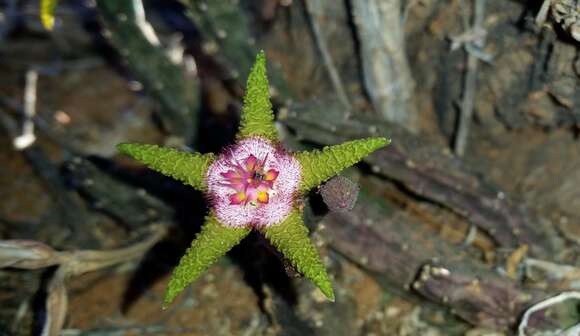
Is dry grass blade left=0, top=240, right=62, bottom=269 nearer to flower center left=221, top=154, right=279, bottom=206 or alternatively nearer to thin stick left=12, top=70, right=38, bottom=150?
flower center left=221, top=154, right=279, bottom=206

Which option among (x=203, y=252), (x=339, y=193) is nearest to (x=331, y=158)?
(x=339, y=193)

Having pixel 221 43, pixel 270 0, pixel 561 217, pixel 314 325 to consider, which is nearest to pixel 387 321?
pixel 314 325

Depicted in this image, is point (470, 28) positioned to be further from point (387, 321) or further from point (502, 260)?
point (387, 321)

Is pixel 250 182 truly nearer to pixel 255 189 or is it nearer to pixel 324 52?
pixel 255 189

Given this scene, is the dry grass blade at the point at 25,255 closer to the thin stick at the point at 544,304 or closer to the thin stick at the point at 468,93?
the thin stick at the point at 544,304

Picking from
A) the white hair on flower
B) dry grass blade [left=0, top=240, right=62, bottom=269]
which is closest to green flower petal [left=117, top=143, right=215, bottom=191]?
the white hair on flower


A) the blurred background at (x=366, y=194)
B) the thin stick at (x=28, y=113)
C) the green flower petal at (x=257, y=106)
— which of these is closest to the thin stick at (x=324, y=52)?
the blurred background at (x=366, y=194)
